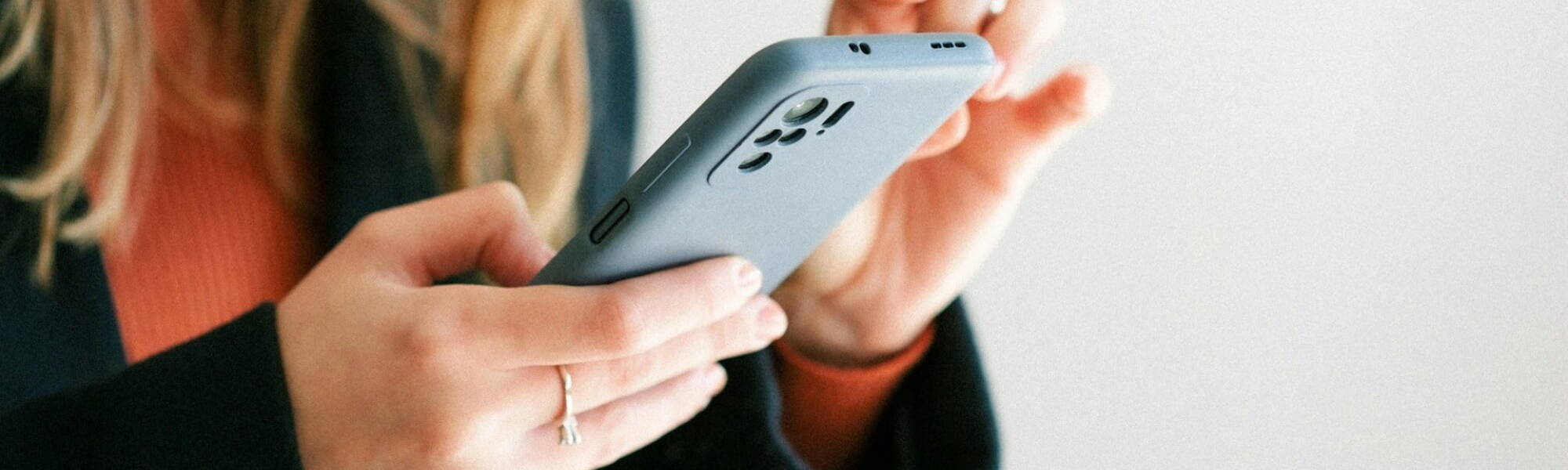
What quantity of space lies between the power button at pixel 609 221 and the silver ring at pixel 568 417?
2.4 inches

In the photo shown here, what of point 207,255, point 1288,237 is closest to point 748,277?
point 207,255

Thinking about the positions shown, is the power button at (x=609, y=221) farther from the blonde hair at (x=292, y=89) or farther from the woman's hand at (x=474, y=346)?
the blonde hair at (x=292, y=89)

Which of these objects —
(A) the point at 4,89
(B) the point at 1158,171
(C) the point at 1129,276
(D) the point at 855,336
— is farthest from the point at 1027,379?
(A) the point at 4,89

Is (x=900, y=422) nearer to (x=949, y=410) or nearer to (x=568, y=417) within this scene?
(x=949, y=410)

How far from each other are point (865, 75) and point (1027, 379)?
2.51ft

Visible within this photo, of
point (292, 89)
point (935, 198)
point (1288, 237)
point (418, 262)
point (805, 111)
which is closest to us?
point (805, 111)

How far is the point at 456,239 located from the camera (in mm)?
546

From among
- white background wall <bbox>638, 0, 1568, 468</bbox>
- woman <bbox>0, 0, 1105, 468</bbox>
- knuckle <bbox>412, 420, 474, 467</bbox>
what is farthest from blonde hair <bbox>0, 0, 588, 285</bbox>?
knuckle <bbox>412, 420, 474, 467</bbox>

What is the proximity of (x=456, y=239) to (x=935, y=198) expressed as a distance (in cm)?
30

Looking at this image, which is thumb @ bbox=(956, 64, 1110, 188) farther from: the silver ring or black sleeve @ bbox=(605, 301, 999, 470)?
the silver ring

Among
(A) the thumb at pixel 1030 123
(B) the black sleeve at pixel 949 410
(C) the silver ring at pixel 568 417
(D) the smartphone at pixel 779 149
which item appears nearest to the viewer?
(D) the smartphone at pixel 779 149

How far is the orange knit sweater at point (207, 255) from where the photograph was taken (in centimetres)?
77

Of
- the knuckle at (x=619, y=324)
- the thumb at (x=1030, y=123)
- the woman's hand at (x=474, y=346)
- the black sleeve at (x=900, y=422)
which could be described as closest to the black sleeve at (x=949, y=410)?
the black sleeve at (x=900, y=422)

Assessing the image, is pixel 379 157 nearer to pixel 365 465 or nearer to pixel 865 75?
pixel 365 465
